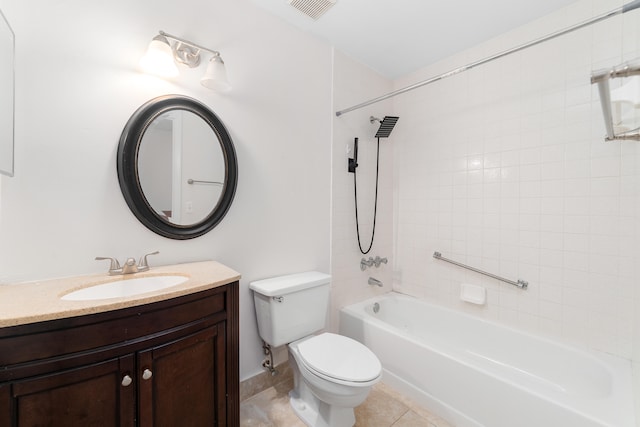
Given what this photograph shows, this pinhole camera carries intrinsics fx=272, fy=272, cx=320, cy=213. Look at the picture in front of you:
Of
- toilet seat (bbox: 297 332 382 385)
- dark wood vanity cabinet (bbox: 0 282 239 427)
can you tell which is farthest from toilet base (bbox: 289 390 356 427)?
dark wood vanity cabinet (bbox: 0 282 239 427)

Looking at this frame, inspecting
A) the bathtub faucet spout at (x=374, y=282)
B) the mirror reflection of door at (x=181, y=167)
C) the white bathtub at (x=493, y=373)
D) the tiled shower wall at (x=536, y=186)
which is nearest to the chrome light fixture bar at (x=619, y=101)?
the tiled shower wall at (x=536, y=186)

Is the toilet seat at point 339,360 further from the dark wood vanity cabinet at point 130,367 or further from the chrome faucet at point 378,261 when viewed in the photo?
the chrome faucet at point 378,261

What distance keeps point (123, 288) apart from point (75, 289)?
0.52 feet

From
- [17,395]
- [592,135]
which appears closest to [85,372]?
[17,395]

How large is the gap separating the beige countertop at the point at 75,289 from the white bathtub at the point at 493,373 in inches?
49.9

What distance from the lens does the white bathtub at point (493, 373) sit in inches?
48.2

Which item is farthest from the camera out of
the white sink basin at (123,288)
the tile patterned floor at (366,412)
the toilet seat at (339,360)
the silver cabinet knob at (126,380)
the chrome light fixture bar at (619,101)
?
the tile patterned floor at (366,412)

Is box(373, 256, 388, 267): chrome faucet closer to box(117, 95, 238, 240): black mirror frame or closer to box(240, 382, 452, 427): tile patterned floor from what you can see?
box(240, 382, 452, 427): tile patterned floor

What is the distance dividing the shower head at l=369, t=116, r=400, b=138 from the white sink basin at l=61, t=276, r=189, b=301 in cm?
181

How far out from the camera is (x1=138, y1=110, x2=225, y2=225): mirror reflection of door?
1.34m

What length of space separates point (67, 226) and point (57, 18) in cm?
87

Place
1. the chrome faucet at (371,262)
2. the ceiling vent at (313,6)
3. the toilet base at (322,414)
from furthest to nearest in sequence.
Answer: the chrome faucet at (371,262) → the ceiling vent at (313,6) → the toilet base at (322,414)

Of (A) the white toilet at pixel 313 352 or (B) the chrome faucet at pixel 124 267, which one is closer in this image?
(B) the chrome faucet at pixel 124 267

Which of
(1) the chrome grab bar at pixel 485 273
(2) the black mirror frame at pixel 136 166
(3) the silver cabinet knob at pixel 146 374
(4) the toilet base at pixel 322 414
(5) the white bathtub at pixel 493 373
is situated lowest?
(4) the toilet base at pixel 322 414
